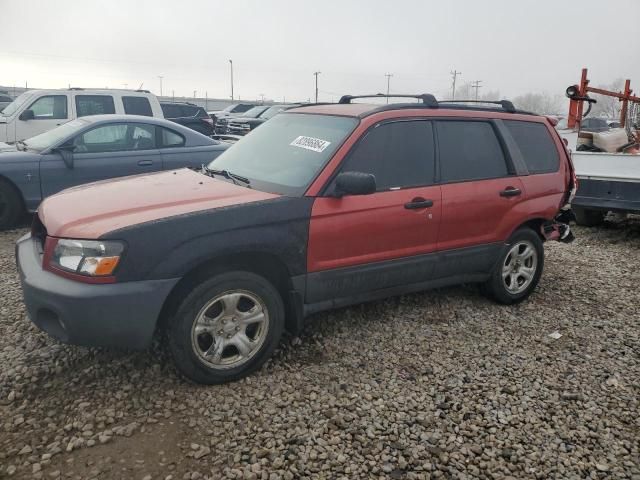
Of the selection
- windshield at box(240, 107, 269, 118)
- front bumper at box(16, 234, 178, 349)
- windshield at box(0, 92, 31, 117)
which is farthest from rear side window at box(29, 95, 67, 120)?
windshield at box(240, 107, 269, 118)

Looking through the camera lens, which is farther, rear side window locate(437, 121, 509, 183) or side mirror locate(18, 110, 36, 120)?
side mirror locate(18, 110, 36, 120)

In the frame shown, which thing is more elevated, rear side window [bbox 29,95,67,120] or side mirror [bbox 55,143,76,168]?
rear side window [bbox 29,95,67,120]

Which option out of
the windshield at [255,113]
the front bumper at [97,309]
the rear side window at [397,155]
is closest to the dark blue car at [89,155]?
the rear side window at [397,155]

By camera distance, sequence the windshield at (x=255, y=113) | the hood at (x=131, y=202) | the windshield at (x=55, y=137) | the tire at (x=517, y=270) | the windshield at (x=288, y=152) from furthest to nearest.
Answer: the windshield at (x=255, y=113) < the windshield at (x=55, y=137) < the tire at (x=517, y=270) < the windshield at (x=288, y=152) < the hood at (x=131, y=202)

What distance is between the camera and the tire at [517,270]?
14.9 ft

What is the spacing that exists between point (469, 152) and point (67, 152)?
16.4 feet

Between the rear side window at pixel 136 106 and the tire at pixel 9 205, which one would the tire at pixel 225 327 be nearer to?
the tire at pixel 9 205

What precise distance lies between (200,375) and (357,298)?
4.01ft

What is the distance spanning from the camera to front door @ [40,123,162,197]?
653 centimetres

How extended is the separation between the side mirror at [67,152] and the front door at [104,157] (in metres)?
0.03

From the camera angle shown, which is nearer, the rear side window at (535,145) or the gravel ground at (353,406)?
the gravel ground at (353,406)

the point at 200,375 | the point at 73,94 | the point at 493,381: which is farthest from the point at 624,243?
the point at 73,94

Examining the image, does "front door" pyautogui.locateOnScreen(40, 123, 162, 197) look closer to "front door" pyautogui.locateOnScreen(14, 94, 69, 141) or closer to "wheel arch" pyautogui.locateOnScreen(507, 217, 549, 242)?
"front door" pyautogui.locateOnScreen(14, 94, 69, 141)

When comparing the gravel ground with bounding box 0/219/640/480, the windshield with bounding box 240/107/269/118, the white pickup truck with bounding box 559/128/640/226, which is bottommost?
the gravel ground with bounding box 0/219/640/480
